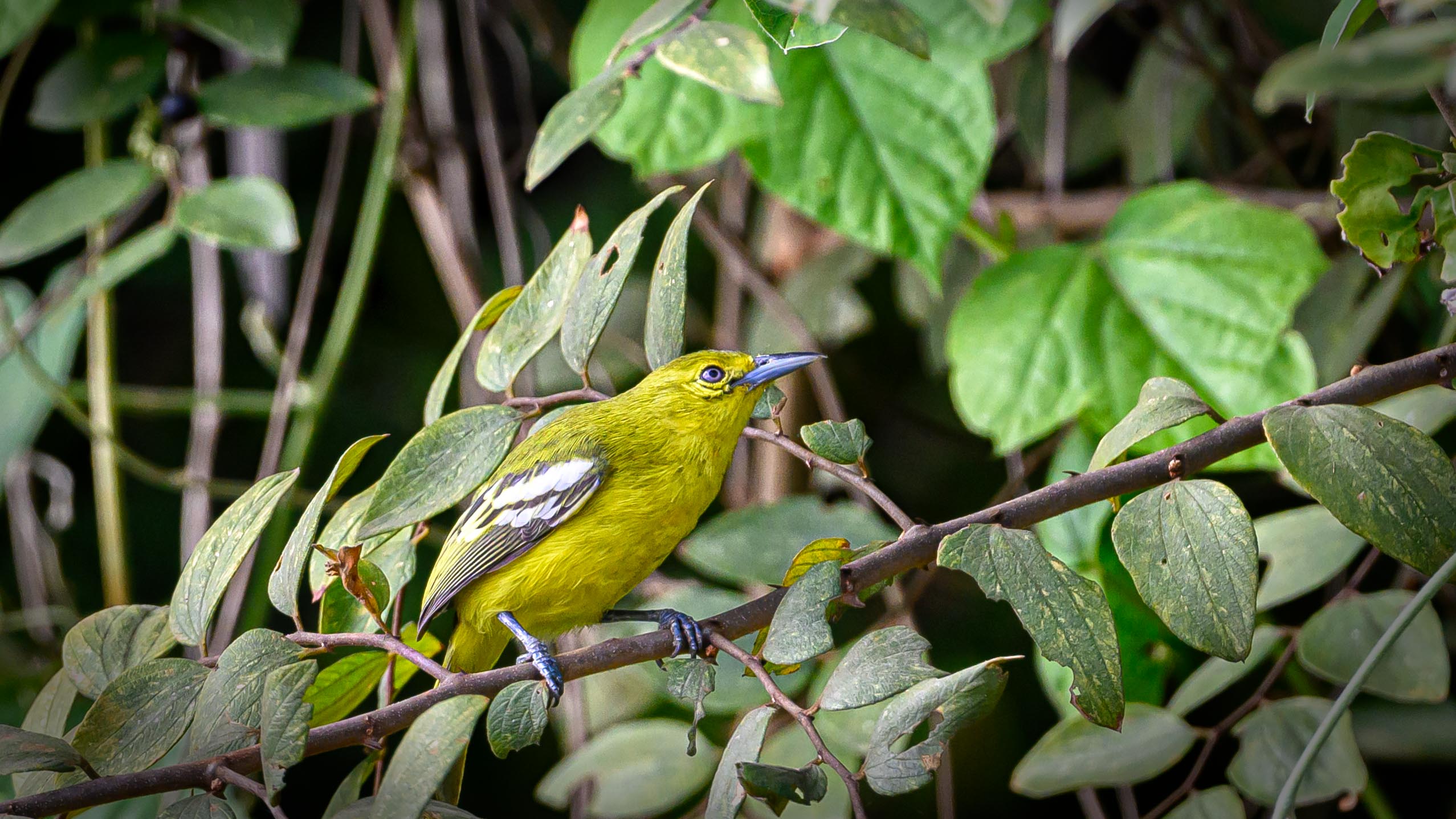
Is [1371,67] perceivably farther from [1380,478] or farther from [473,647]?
[473,647]

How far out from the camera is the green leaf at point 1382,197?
875 millimetres

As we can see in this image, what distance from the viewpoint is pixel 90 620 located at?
995 millimetres

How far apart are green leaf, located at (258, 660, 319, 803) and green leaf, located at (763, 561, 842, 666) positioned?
1.14ft

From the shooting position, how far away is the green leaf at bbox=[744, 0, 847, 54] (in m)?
0.84

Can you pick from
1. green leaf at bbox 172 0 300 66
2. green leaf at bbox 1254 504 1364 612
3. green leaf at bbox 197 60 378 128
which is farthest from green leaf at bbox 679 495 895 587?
green leaf at bbox 172 0 300 66

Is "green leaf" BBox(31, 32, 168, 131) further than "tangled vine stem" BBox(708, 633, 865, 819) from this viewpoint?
Yes

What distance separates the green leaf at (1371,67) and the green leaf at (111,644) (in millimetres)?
988

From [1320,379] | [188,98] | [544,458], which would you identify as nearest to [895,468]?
[1320,379]

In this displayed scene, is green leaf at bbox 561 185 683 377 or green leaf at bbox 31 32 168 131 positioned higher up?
green leaf at bbox 31 32 168 131

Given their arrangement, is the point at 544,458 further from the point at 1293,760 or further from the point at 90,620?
the point at 1293,760

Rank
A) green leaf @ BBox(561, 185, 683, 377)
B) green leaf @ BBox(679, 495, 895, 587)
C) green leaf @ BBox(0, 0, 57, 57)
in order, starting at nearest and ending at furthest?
green leaf @ BBox(561, 185, 683, 377) → green leaf @ BBox(679, 495, 895, 587) → green leaf @ BBox(0, 0, 57, 57)

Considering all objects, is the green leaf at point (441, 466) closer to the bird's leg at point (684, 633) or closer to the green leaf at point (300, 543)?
the green leaf at point (300, 543)

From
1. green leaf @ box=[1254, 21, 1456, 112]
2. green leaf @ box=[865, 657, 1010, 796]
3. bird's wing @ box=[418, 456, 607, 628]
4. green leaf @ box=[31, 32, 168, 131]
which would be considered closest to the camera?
green leaf @ box=[1254, 21, 1456, 112]

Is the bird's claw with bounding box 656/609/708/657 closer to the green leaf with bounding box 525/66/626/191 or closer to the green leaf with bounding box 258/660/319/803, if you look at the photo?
the green leaf with bounding box 258/660/319/803
